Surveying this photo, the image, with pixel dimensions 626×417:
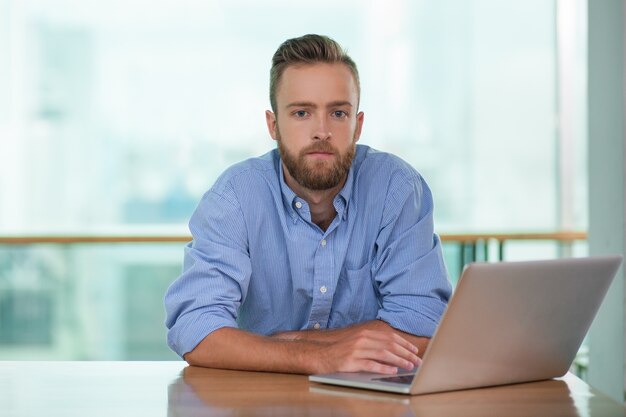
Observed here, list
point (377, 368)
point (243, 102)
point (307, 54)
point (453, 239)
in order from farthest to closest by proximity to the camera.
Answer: point (243, 102) → point (453, 239) → point (307, 54) → point (377, 368)

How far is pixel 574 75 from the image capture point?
4.93m

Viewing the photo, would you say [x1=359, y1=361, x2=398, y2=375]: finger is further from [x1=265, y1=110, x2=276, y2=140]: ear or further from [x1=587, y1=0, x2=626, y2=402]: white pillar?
[x1=587, y1=0, x2=626, y2=402]: white pillar

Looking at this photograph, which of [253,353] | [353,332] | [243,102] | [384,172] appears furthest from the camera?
[243,102]

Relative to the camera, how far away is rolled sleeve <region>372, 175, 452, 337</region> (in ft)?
6.91

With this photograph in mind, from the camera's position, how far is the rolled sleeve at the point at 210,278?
6.40 feet

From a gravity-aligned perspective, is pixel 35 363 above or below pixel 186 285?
below

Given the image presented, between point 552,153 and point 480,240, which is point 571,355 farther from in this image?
point 552,153

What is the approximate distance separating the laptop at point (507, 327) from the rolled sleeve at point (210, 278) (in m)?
0.38

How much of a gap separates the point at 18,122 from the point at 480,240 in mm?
2154

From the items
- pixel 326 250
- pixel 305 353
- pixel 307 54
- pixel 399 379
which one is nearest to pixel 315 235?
pixel 326 250

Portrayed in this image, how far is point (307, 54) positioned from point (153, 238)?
2.39 meters

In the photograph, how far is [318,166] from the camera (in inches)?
83.6

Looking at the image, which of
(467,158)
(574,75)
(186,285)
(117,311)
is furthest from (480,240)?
(186,285)

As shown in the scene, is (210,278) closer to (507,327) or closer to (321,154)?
(321,154)
